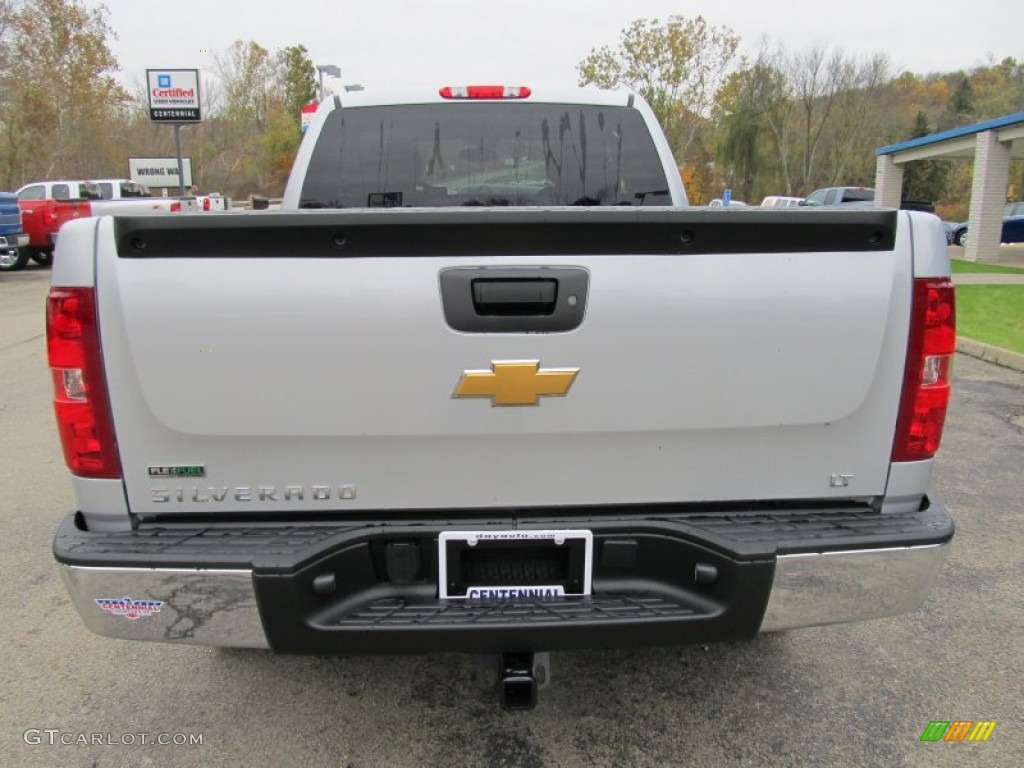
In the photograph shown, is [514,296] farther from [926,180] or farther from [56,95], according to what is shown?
[926,180]

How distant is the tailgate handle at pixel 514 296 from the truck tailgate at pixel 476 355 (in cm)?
6

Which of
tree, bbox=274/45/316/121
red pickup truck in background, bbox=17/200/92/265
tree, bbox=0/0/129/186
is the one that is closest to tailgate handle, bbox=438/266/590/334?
red pickup truck in background, bbox=17/200/92/265

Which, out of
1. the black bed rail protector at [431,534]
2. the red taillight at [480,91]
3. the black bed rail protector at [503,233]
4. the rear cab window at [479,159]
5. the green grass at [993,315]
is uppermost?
the red taillight at [480,91]

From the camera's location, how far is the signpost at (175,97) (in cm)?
2122

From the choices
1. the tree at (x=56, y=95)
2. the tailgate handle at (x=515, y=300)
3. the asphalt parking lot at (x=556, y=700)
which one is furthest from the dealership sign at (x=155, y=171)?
the tailgate handle at (x=515, y=300)

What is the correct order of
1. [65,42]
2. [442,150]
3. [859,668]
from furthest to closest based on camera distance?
[65,42] → [442,150] → [859,668]

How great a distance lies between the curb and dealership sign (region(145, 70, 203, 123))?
19478 millimetres

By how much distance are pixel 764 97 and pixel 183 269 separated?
166ft

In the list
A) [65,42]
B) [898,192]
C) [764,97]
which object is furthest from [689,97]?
[65,42]

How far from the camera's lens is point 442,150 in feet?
12.3

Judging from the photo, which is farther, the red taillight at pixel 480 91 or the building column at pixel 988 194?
the building column at pixel 988 194

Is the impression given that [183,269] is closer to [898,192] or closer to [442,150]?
[442,150]

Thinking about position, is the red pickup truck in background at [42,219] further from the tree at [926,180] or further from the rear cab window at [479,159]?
the tree at [926,180]

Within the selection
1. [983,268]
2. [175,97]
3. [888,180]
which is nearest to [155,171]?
[175,97]
